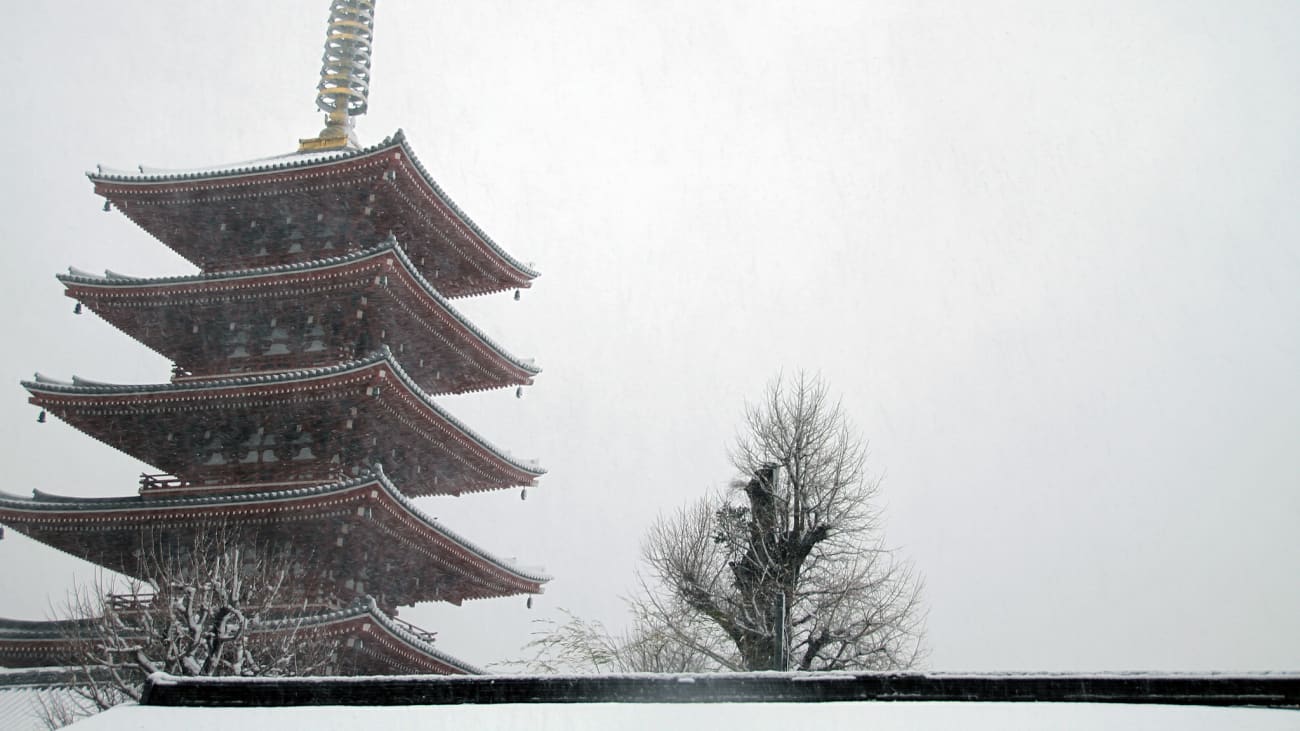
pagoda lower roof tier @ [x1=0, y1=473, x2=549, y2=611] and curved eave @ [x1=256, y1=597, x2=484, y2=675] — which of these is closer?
curved eave @ [x1=256, y1=597, x2=484, y2=675]

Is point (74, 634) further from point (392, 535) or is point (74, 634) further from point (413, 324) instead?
point (413, 324)

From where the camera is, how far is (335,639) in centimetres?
1933

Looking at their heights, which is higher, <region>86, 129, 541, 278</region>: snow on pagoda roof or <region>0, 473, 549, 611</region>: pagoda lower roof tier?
<region>86, 129, 541, 278</region>: snow on pagoda roof

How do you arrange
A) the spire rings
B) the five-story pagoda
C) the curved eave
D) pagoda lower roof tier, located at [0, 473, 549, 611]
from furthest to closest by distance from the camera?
the spire rings → the five-story pagoda → pagoda lower roof tier, located at [0, 473, 549, 611] → the curved eave

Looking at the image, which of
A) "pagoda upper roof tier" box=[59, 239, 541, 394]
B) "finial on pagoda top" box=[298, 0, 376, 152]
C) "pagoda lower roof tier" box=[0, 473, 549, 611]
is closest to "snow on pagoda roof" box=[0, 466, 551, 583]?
"pagoda lower roof tier" box=[0, 473, 549, 611]

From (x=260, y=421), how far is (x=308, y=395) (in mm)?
1736

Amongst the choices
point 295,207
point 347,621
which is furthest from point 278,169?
point 347,621

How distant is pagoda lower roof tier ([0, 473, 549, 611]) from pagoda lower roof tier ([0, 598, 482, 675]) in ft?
4.24

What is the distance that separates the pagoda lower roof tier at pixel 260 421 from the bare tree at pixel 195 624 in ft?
5.41

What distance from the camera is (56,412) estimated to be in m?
23.0

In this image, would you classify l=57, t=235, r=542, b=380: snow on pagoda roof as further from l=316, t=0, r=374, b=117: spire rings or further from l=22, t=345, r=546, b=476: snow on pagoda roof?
l=316, t=0, r=374, b=117: spire rings

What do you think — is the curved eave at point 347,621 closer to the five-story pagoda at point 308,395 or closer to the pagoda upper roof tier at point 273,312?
the five-story pagoda at point 308,395

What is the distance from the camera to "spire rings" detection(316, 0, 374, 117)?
2939cm

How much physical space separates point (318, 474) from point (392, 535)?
2.05 m
